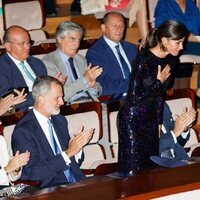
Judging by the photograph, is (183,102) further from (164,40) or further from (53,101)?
(53,101)

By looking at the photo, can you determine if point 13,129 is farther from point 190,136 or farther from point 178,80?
point 178,80

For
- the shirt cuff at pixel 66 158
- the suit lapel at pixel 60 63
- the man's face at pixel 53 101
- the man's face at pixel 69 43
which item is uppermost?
the man's face at pixel 69 43

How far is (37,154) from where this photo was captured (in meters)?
3.78

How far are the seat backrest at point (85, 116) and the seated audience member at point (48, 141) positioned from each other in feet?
0.85

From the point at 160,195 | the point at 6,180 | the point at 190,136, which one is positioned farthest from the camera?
the point at 190,136

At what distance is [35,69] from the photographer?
200 inches

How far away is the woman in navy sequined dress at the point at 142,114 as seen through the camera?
378cm

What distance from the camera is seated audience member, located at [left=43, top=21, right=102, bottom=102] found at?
4984mm

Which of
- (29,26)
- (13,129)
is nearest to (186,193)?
(13,129)

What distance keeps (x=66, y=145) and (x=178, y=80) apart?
227 cm

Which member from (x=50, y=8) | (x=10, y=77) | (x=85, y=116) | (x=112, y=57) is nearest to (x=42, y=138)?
(x=85, y=116)

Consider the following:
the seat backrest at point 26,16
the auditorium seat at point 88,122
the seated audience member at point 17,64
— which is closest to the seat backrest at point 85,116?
the auditorium seat at point 88,122

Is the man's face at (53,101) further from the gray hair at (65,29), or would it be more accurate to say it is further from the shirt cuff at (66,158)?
the gray hair at (65,29)

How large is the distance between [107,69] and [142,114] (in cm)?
158
